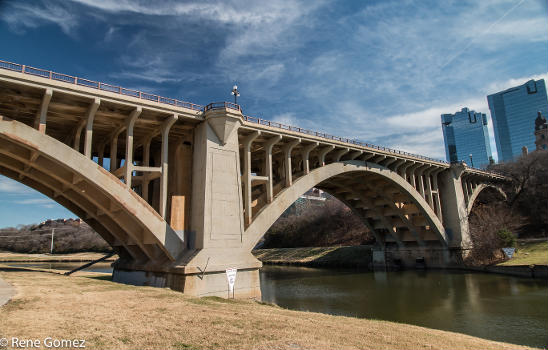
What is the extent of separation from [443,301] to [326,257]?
1483 inches

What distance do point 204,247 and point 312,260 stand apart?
150 feet

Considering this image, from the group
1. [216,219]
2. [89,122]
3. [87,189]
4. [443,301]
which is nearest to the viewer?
[89,122]

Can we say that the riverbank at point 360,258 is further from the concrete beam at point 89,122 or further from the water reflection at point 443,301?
the concrete beam at point 89,122

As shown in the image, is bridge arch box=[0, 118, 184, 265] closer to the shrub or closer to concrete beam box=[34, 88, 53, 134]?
concrete beam box=[34, 88, 53, 134]

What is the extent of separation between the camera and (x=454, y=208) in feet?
164

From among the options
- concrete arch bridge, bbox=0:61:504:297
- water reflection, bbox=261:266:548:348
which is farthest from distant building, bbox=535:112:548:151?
concrete arch bridge, bbox=0:61:504:297

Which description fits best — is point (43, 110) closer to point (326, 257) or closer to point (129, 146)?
point (129, 146)

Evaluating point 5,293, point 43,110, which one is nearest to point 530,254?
point 5,293

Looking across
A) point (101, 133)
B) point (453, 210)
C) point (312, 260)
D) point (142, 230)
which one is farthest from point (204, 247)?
point (312, 260)

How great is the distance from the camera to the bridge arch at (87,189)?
18.6 metres

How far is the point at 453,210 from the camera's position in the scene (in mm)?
50000

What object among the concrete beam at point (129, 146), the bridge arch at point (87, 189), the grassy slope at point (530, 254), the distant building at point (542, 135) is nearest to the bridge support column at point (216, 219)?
the bridge arch at point (87, 189)

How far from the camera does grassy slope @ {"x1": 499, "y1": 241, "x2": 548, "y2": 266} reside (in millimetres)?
38766

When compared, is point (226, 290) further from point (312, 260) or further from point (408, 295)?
point (312, 260)
